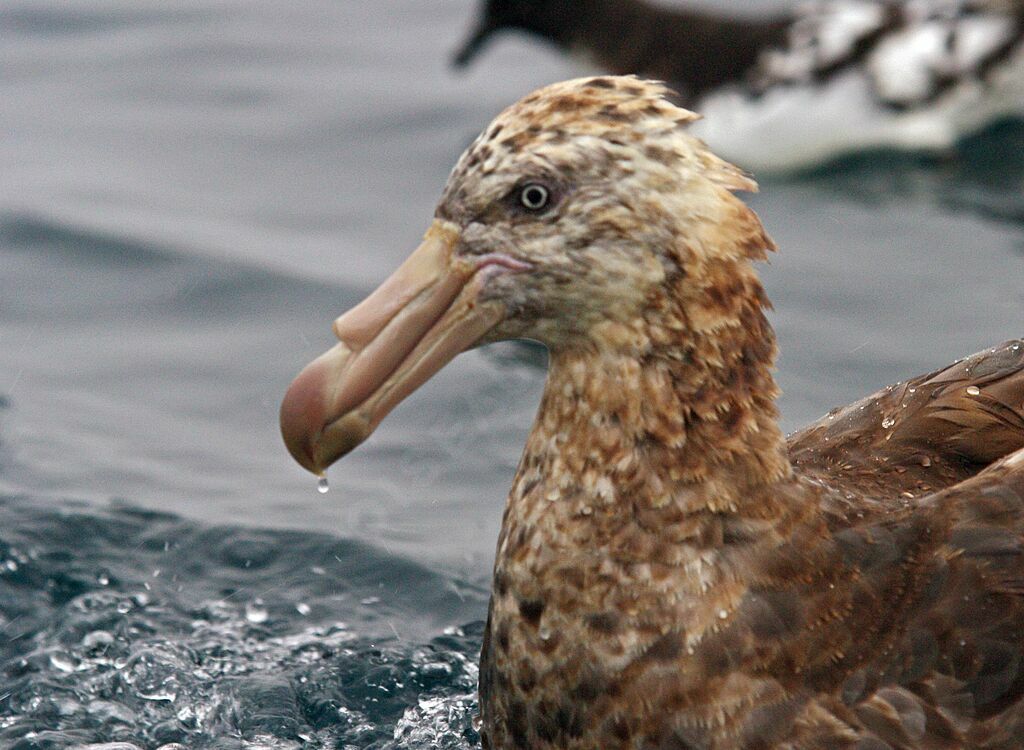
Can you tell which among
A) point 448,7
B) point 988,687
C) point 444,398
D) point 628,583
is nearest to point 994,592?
point 988,687

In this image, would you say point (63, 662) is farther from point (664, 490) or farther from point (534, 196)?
point (534, 196)

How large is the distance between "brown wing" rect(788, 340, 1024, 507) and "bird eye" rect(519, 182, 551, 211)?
766mm

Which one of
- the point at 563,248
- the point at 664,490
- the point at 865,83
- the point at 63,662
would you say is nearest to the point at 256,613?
the point at 63,662

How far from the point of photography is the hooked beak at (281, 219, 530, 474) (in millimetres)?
3016

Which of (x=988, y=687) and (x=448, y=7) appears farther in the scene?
(x=448, y=7)

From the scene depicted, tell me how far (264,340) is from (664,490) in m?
3.74

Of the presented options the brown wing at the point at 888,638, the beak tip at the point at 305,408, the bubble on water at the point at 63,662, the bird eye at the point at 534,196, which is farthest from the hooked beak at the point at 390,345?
the bubble on water at the point at 63,662

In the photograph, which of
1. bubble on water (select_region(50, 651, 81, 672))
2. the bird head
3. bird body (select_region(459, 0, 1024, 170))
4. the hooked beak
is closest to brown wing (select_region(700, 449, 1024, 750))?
the bird head

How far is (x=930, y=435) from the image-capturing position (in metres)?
3.49

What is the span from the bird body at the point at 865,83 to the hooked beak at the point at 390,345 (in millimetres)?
5160

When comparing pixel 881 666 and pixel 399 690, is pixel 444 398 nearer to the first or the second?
pixel 399 690

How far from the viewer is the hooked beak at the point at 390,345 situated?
302cm

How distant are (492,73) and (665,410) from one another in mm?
6893

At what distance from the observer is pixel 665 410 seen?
2998 millimetres
